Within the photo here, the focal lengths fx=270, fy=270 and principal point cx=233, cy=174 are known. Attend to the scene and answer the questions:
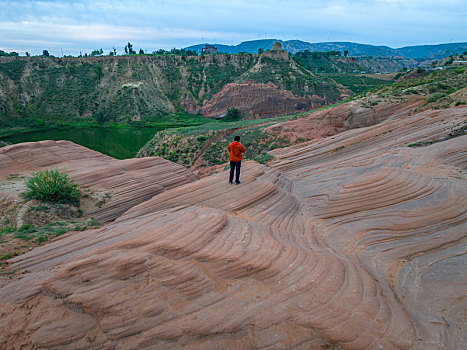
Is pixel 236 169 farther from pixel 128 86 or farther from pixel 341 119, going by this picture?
pixel 128 86

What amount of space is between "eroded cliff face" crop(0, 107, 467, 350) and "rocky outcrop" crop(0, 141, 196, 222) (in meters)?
3.09

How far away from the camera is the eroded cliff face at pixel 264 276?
13.8ft

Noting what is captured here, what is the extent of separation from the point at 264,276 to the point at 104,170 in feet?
38.7

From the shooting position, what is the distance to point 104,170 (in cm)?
1418

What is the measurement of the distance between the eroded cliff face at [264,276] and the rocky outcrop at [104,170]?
10.1 ft

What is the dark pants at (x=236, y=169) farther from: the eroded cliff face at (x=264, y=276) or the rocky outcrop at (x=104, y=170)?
the rocky outcrop at (x=104, y=170)

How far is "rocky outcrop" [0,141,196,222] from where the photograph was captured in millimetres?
12375

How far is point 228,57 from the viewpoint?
84.2m

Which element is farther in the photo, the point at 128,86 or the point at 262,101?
the point at 128,86

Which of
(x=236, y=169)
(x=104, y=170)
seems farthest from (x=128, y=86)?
(x=236, y=169)

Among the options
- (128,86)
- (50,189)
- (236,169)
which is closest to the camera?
(236,169)

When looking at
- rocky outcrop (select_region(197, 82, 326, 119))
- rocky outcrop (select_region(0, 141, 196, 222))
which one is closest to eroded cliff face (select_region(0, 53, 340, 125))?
rocky outcrop (select_region(197, 82, 326, 119))

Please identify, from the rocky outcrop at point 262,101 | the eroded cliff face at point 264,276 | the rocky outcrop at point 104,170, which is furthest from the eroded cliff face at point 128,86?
the eroded cliff face at point 264,276

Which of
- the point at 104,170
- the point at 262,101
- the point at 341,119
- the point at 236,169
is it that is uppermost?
the point at 262,101
